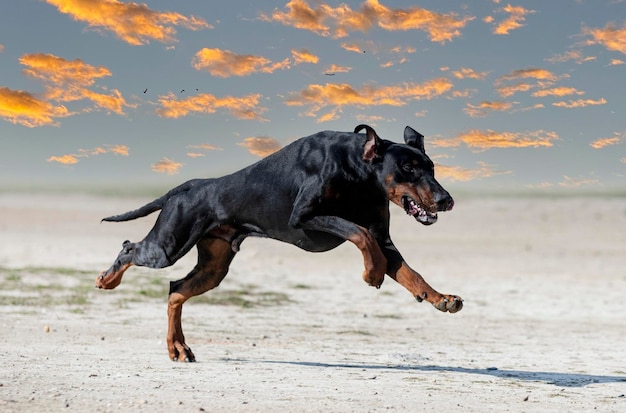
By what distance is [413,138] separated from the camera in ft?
30.8

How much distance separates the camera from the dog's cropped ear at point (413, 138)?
9.34 meters

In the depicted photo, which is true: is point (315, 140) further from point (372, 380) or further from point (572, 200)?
point (572, 200)

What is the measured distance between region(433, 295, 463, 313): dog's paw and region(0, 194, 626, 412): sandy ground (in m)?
0.84

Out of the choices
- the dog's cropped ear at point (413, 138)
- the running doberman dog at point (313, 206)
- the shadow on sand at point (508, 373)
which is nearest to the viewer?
the running doberman dog at point (313, 206)

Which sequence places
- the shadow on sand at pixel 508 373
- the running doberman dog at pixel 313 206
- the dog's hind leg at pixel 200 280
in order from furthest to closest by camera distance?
the dog's hind leg at pixel 200 280 < the shadow on sand at pixel 508 373 < the running doberman dog at pixel 313 206

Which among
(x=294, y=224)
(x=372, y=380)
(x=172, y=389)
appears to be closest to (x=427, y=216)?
(x=294, y=224)

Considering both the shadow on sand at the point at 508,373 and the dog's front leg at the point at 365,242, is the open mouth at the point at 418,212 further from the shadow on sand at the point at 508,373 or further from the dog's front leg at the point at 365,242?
the shadow on sand at the point at 508,373

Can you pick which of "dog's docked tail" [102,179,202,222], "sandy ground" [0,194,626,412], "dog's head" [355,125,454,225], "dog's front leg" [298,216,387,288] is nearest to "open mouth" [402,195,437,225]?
"dog's head" [355,125,454,225]

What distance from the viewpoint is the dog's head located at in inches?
339

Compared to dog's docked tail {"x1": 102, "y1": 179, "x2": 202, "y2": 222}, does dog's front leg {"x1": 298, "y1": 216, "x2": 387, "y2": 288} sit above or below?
below

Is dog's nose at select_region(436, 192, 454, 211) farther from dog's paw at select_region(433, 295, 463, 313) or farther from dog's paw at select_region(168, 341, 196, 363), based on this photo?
dog's paw at select_region(168, 341, 196, 363)

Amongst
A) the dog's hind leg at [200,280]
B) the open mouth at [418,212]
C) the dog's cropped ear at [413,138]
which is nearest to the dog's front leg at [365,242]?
the open mouth at [418,212]

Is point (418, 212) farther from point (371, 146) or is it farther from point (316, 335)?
point (316, 335)

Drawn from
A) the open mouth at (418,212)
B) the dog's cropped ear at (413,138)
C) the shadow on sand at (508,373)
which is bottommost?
Result: the shadow on sand at (508,373)
